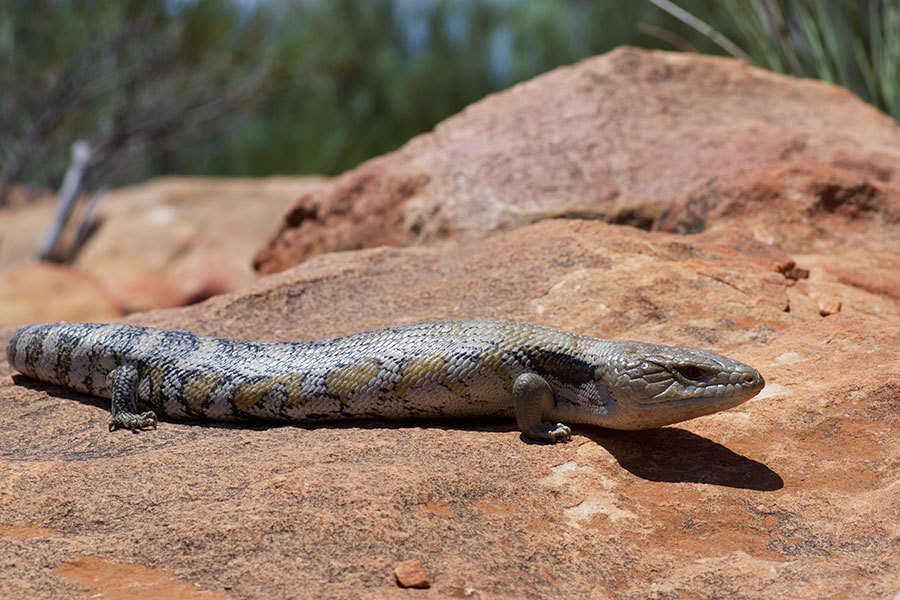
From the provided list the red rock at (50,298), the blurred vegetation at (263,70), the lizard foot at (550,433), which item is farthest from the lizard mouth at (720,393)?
the red rock at (50,298)

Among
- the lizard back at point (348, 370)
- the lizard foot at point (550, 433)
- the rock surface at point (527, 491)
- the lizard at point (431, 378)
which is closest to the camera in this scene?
the rock surface at point (527, 491)

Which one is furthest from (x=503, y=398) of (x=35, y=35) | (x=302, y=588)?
(x=35, y=35)

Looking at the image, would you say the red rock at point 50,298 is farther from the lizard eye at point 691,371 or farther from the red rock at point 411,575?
the red rock at point 411,575

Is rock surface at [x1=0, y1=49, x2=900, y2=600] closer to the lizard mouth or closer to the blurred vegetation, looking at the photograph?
the lizard mouth

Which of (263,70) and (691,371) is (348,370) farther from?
(263,70)

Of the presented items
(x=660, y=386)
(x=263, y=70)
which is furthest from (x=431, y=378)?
(x=263, y=70)

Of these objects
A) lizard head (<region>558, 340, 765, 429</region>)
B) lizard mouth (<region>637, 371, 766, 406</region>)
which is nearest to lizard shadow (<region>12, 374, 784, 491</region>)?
lizard head (<region>558, 340, 765, 429</region>)

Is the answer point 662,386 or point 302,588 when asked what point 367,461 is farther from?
point 662,386
